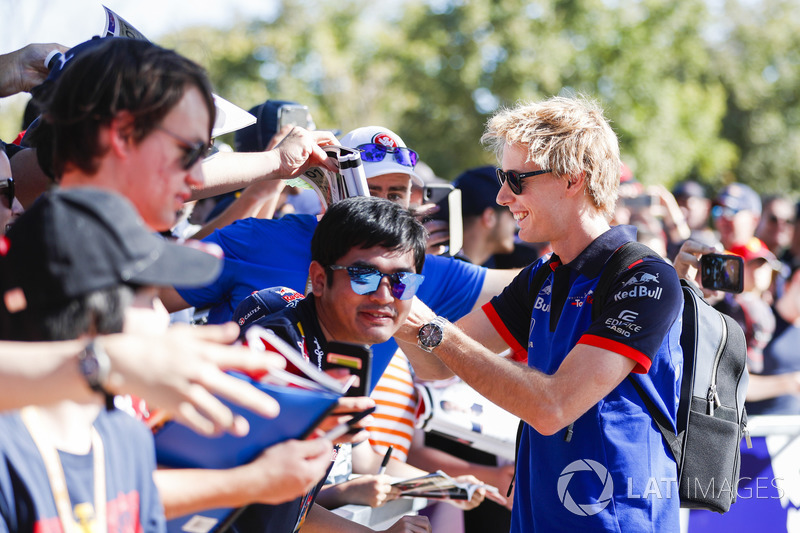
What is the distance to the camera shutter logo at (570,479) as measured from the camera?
255 cm

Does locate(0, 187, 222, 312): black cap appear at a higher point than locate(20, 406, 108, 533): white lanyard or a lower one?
higher

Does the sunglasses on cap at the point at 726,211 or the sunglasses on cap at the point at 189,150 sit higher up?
the sunglasses on cap at the point at 189,150

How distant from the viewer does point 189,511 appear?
162 centimetres

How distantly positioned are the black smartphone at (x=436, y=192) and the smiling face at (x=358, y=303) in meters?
1.87

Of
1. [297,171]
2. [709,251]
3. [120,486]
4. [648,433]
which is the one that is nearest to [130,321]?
[120,486]

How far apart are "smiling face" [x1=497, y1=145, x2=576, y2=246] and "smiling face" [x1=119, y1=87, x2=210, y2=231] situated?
5.10 feet

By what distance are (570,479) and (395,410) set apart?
160 centimetres

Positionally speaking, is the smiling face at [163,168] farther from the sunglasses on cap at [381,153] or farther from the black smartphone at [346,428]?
the sunglasses on cap at [381,153]

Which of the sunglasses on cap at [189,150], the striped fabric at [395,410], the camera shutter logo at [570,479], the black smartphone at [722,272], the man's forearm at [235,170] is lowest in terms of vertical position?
the striped fabric at [395,410]

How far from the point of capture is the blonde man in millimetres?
2521

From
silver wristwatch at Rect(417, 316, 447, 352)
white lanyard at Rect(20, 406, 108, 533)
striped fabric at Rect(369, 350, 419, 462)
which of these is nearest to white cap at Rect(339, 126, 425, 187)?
silver wristwatch at Rect(417, 316, 447, 352)

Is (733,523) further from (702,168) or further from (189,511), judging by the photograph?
(702,168)

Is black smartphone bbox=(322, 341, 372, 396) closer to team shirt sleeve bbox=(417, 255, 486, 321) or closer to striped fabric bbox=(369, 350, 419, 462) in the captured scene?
team shirt sleeve bbox=(417, 255, 486, 321)

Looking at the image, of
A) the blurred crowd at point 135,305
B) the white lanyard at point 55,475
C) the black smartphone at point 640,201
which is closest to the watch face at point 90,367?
the blurred crowd at point 135,305
